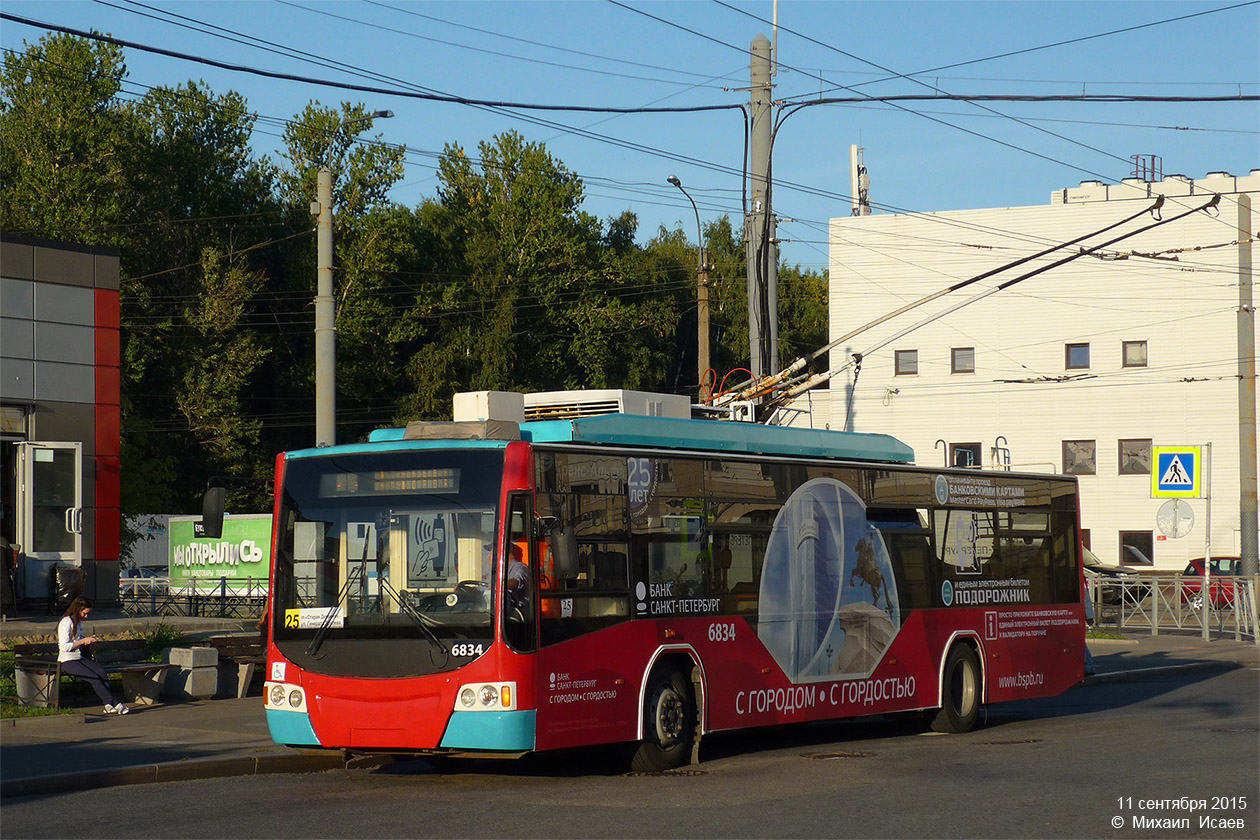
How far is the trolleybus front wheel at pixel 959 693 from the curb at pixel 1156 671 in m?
5.87

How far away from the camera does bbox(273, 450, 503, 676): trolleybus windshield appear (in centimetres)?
1122

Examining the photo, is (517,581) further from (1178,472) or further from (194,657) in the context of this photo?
(1178,472)

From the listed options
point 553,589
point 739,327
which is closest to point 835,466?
point 553,589

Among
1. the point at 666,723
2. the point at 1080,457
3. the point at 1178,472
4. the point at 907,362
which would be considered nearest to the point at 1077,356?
the point at 1080,457

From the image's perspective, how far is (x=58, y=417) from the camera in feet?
85.0

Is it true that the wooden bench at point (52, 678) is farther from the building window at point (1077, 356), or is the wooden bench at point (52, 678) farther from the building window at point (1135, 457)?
the building window at point (1077, 356)

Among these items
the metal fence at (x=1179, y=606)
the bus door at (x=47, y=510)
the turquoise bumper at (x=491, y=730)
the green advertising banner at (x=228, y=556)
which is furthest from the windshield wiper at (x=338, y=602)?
the metal fence at (x=1179, y=606)

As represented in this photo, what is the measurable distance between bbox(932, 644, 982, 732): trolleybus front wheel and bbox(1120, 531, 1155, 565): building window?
120ft

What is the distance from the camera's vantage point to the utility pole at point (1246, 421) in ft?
96.7

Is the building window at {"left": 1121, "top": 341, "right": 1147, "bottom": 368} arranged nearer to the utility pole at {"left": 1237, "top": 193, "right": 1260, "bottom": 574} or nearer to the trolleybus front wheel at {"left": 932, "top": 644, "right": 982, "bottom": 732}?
the utility pole at {"left": 1237, "top": 193, "right": 1260, "bottom": 574}

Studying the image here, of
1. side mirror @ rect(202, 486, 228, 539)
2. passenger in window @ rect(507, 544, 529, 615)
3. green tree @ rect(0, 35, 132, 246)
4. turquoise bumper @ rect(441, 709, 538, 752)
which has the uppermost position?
green tree @ rect(0, 35, 132, 246)

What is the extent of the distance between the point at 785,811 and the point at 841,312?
4622 cm

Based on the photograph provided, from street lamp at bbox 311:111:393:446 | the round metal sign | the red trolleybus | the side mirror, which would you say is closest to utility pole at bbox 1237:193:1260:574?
the round metal sign

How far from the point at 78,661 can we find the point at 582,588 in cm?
618
